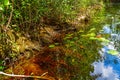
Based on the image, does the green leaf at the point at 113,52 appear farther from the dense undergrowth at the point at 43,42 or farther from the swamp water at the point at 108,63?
the dense undergrowth at the point at 43,42

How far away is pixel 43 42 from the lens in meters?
8.11

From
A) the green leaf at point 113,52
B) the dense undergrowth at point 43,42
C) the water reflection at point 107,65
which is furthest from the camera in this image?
the green leaf at point 113,52

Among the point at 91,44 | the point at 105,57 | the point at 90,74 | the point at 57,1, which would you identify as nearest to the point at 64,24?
the point at 57,1

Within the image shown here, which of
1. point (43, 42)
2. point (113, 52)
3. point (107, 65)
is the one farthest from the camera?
point (43, 42)

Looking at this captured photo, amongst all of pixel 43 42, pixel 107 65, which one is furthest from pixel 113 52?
pixel 43 42

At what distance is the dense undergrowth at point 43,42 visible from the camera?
19.6ft

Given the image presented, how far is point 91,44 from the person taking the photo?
27.3 ft

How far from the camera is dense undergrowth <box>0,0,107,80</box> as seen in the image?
19.6 feet

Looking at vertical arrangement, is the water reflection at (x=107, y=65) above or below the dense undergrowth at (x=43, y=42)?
below

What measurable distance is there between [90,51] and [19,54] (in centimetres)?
230

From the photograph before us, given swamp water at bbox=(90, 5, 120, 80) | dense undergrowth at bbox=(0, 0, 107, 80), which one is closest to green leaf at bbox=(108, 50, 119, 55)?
swamp water at bbox=(90, 5, 120, 80)

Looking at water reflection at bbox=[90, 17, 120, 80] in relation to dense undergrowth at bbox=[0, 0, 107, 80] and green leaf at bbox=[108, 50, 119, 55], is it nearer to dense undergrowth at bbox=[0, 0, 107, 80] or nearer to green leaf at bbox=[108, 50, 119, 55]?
green leaf at bbox=[108, 50, 119, 55]

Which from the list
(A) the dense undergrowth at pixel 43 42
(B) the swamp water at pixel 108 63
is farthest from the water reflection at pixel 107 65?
(A) the dense undergrowth at pixel 43 42

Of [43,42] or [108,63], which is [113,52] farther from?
[43,42]
